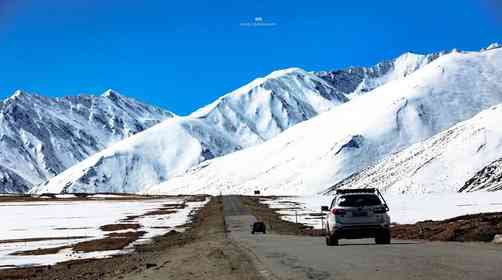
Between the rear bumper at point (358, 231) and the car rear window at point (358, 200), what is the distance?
0.88m

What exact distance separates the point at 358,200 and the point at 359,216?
79 centimetres

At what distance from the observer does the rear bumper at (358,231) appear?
97.8 ft

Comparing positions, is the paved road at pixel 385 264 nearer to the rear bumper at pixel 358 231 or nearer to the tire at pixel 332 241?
the rear bumper at pixel 358 231

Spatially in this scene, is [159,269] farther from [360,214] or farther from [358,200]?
[358,200]

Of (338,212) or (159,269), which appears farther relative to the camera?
(338,212)

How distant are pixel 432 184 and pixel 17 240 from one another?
155 meters

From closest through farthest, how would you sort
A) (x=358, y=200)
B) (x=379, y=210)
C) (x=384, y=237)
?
(x=379, y=210)
(x=358, y=200)
(x=384, y=237)

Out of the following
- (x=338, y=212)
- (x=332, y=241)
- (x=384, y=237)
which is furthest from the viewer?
(x=332, y=241)

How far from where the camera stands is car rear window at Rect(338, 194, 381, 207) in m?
30.0

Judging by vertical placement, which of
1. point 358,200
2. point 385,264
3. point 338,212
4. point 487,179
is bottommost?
point 385,264

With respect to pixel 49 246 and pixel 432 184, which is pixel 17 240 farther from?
pixel 432 184

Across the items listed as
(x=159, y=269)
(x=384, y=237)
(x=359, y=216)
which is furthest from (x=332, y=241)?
(x=159, y=269)

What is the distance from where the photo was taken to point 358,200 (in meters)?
30.3

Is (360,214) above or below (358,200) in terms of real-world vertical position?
below
